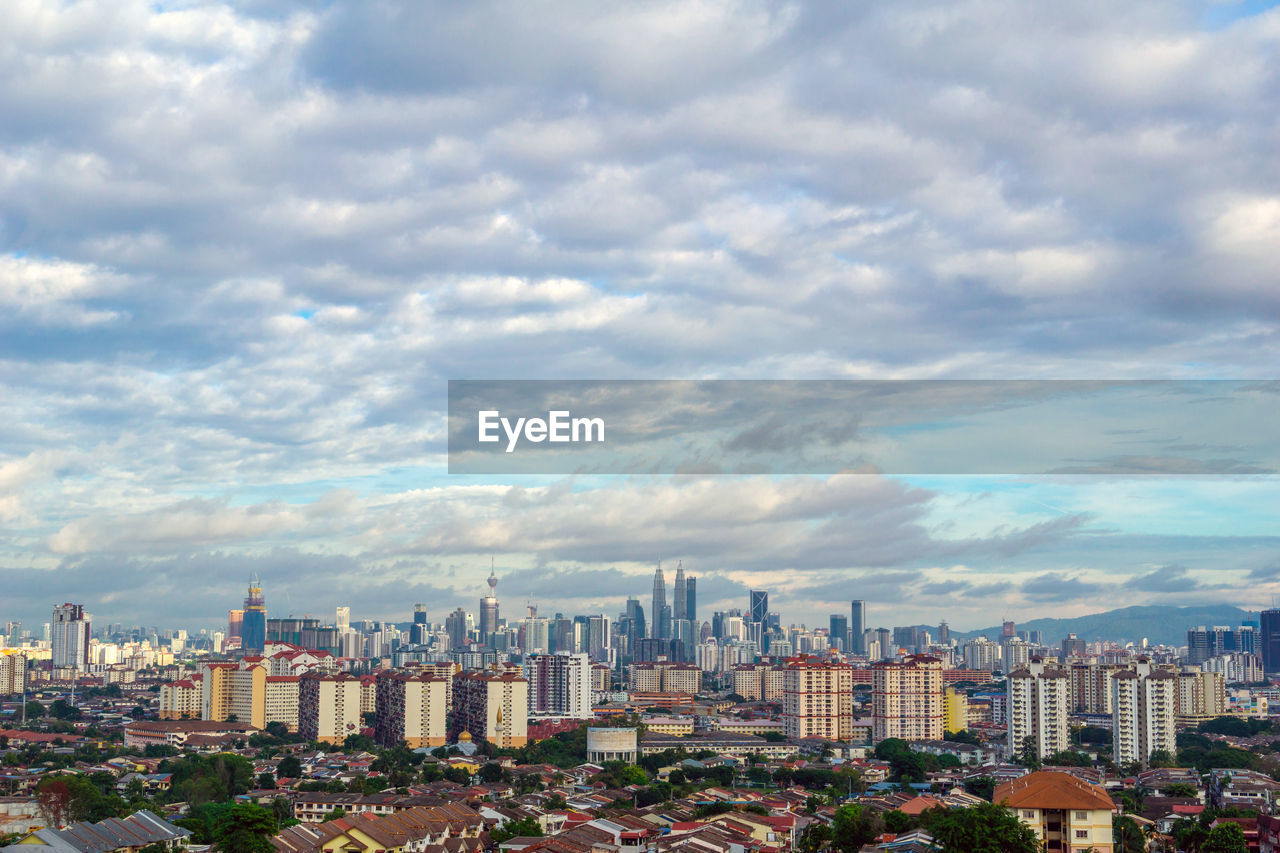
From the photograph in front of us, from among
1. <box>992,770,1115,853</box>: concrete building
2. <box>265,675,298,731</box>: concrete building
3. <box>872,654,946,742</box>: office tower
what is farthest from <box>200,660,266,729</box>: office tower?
<box>992,770,1115,853</box>: concrete building

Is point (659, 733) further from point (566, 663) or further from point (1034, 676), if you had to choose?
point (1034, 676)

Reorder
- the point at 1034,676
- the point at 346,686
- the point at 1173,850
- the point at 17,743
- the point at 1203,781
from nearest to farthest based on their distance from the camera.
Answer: the point at 1173,850 < the point at 1203,781 < the point at 1034,676 < the point at 17,743 < the point at 346,686

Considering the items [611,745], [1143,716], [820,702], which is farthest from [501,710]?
[1143,716]

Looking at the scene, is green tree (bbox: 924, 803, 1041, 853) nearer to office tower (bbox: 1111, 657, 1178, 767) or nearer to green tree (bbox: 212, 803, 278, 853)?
green tree (bbox: 212, 803, 278, 853)

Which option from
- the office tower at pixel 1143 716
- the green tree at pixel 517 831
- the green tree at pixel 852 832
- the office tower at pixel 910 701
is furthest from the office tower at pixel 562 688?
the green tree at pixel 852 832

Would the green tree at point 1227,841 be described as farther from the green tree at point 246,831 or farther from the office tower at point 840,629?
the office tower at point 840,629

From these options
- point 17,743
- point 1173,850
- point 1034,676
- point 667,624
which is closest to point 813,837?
point 1173,850
